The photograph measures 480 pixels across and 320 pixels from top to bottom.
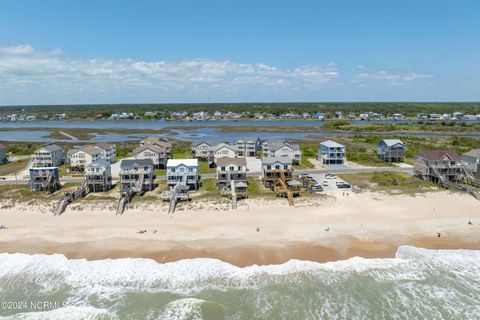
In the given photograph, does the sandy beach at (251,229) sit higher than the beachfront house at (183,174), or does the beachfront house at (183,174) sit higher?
the beachfront house at (183,174)

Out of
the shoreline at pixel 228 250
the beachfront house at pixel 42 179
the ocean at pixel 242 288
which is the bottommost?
the ocean at pixel 242 288

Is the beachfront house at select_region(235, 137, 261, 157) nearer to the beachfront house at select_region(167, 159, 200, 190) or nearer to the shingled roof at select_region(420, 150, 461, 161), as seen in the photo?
the beachfront house at select_region(167, 159, 200, 190)

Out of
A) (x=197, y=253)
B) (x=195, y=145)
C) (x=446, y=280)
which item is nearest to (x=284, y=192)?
(x=197, y=253)

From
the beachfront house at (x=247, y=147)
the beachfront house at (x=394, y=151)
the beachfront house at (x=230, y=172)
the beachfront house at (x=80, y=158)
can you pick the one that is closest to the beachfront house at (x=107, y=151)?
the beachfront house at (x=80, y=158)

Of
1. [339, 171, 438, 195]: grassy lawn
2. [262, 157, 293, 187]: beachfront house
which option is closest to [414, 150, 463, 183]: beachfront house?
[339, 171, 438, 195]: grassy lawn

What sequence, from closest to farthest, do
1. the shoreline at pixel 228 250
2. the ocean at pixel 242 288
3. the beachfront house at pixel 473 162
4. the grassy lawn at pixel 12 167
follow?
the ocean at pixel 242 288 → the shoreline at pixel 228 250 → the beachfront house at pixel 473 162 → the grassy lawn at pixel 12 167

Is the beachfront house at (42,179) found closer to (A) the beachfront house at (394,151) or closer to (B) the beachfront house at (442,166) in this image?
(B) the beachfront house at (442,166)

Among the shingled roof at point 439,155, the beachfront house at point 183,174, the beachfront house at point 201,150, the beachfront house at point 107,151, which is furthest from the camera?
the beachfront house at point 201,150

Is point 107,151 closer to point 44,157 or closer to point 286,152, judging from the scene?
point 44,157

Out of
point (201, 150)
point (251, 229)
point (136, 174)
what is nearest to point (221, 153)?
point (201, 150)
